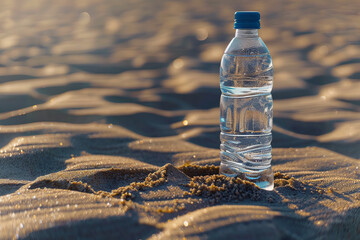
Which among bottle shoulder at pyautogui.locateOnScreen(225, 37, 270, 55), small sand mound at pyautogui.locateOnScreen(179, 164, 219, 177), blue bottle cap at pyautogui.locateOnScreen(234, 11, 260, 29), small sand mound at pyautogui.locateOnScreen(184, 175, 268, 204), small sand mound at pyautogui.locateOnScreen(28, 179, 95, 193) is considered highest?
blue bottle cap at pyautogui.locateOnScreen(234, 11, 260, 29)

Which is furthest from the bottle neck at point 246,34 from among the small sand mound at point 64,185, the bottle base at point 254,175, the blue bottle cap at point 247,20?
the small sand mound at point 64,185

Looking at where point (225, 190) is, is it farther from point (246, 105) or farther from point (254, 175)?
point (246, 105)

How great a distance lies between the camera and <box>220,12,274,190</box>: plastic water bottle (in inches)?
79.1

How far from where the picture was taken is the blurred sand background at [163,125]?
1.36 meters

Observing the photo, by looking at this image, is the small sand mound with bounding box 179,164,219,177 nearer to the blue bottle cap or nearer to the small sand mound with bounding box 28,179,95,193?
the small sand mound with bounding box 28,179,95,193

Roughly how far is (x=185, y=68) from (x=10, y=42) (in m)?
2.95

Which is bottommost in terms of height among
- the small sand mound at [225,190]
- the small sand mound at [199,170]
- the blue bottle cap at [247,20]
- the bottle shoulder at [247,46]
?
the small sand mound at [199,170]

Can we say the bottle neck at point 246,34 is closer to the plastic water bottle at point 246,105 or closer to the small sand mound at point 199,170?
the plastic water bottle at point 246,105

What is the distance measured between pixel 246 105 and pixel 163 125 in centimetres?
118

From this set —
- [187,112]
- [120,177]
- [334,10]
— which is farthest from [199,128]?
[334,10]

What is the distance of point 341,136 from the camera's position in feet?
9.25

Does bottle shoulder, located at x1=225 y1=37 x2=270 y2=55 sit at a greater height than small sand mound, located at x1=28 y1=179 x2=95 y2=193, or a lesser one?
greater

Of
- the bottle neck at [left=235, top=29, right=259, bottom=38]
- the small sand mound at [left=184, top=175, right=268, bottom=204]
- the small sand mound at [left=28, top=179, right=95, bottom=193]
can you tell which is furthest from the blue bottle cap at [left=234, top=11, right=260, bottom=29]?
the small sand mound at [left=28, top=179, right=95, bottom=193]

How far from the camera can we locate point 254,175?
6.35 ft
